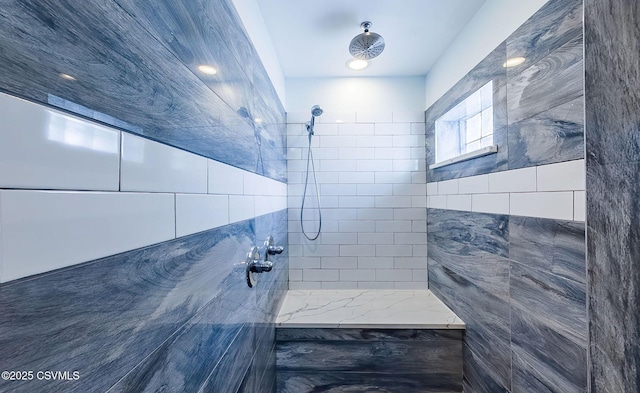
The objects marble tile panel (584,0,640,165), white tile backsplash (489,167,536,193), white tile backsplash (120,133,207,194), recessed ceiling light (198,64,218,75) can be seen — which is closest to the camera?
white tile backsplash (120,133,207,194)

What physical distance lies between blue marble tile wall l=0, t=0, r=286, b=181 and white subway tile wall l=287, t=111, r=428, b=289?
1177 mm

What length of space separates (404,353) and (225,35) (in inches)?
70.8

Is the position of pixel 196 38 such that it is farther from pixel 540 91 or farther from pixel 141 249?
pixel 540 91

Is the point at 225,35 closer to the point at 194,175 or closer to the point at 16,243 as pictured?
the point at 194,175

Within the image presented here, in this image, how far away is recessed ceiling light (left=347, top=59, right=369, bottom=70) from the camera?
186cm

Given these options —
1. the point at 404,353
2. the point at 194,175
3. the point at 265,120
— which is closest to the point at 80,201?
the point at 194,175

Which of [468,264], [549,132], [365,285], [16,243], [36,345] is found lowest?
[365,285]

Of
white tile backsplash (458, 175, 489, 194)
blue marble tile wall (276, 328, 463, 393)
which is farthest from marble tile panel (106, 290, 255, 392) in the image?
white tile backsplash (458, 175, 489, 194)

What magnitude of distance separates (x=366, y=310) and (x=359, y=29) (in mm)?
1733

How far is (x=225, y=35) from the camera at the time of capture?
0.87 meters

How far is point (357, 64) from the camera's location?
6.21 ft

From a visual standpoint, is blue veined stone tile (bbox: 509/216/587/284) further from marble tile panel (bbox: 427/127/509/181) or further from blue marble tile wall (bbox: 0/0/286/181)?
blue marble tile wall (bbox: 0/0/286/181)

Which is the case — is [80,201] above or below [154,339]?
above

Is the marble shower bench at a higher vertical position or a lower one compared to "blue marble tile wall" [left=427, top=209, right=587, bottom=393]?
lower
